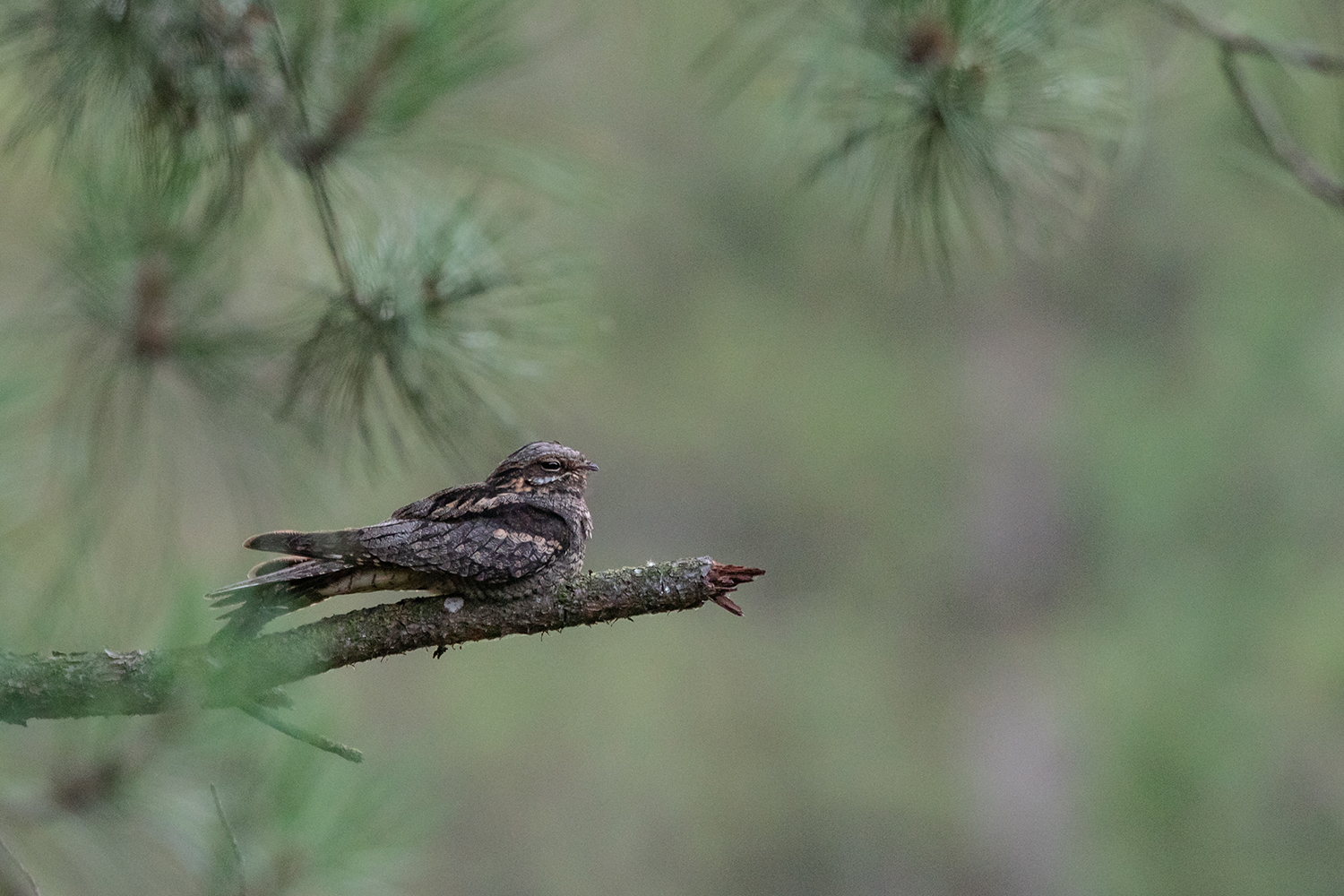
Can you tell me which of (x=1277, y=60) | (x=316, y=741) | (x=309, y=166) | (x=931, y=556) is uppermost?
(x=309, y=166)

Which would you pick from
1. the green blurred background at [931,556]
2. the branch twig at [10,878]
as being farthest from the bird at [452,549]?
the green blurred background at [931,556]

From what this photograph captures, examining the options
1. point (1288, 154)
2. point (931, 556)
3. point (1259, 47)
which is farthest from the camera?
point (931, 556)

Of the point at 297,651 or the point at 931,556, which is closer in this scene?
the point at 297,651

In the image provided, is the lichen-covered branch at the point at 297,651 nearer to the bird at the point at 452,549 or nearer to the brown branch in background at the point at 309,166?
the bird at the point at 452,549

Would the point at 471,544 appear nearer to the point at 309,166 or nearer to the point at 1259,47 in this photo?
the point at 309,166

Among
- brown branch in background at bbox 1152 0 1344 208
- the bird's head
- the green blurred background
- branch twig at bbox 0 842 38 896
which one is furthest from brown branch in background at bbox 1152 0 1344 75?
the green blurred background

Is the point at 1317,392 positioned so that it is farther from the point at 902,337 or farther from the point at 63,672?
the point at 63,672

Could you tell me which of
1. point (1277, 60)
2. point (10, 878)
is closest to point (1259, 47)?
point (1277, 60)
